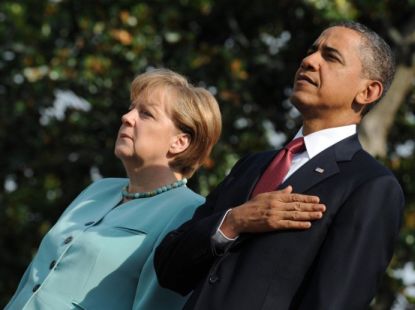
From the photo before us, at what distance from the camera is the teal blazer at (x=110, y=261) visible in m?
4.02

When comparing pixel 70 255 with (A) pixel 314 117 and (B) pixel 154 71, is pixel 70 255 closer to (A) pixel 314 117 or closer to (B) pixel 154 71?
(B) pixel 154 71

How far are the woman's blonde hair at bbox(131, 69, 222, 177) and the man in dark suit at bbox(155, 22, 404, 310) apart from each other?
0.71 m

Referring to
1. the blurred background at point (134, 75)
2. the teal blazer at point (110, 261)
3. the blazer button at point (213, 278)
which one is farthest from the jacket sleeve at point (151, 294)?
the blurred background at point (134, 75)

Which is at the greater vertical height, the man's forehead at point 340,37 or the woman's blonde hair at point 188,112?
the man's forehead at point 340,37

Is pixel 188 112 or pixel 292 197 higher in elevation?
pixel 188 112

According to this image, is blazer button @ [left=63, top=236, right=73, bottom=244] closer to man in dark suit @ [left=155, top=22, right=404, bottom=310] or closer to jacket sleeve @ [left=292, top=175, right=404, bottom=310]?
man in dark suit @ [left=155, top=22, right=404, bottom=310]

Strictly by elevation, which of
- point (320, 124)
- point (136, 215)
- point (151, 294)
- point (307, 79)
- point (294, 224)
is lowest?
point (151, 294)

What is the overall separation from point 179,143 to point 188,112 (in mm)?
134

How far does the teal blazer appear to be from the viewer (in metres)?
4.02

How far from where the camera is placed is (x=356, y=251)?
10.2 feet

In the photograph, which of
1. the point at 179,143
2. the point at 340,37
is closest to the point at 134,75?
the point at 179,143

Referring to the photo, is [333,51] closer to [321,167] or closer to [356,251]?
[321,167]

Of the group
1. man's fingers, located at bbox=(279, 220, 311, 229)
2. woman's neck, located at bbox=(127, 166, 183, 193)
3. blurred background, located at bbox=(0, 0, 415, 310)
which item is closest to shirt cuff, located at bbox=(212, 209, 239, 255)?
man's fingers, located at bbox=(279, 220, 311, 229)

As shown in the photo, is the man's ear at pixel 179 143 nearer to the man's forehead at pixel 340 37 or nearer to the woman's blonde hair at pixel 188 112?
the woman's blonde hair at pixel 188 112
